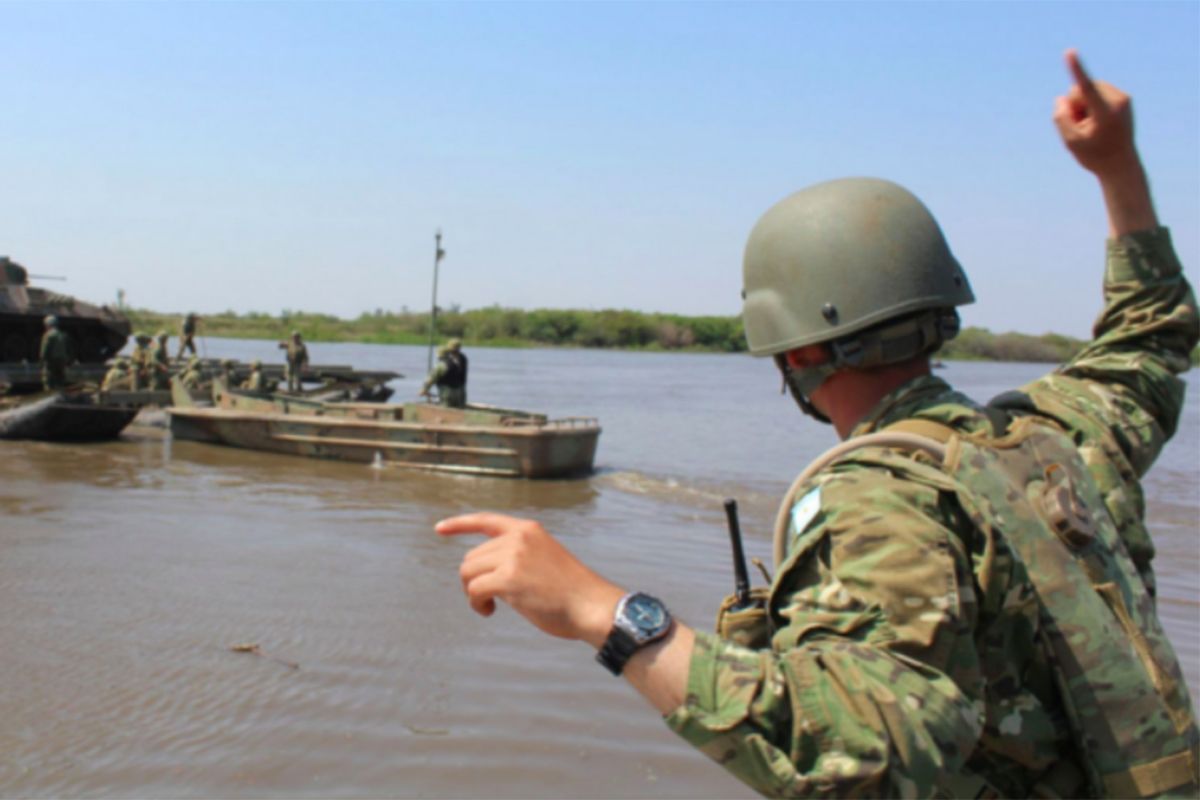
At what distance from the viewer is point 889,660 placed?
4.80 ft

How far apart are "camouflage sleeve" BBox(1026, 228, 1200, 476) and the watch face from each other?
1.13m

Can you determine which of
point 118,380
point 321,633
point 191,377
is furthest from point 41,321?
point 321,633

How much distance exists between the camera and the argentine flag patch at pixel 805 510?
5.36ft

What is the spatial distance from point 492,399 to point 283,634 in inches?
1051

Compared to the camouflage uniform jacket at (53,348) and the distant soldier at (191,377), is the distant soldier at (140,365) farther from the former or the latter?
the distant soldier at (191,377)

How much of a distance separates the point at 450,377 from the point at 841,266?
51.1 ft

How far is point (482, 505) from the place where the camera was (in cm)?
1369

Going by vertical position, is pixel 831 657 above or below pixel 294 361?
above

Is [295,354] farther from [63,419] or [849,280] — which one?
[849,280]

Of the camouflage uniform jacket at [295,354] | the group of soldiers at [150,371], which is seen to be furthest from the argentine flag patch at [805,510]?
the camouflage uniform jacket at [295,354]

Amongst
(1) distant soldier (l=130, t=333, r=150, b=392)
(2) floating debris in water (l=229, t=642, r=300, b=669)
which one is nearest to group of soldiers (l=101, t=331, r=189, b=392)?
(1) distant soldier (l=130, t=333, r=150, b=392)

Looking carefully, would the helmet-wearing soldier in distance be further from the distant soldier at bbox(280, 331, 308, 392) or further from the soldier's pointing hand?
the distant soldier at bbox(280, 331, 308, 392)

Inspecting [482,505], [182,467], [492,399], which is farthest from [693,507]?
[492,399]

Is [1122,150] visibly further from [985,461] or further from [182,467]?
[182,467]
